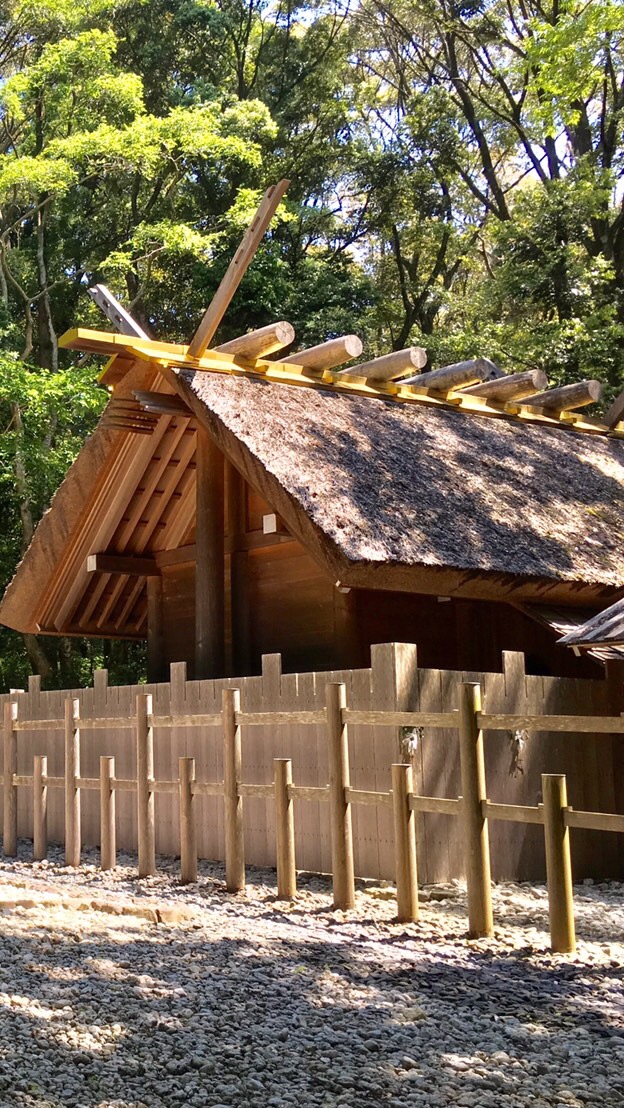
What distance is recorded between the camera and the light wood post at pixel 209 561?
36.7 ft

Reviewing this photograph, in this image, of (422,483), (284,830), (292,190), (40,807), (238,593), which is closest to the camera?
(284,830)

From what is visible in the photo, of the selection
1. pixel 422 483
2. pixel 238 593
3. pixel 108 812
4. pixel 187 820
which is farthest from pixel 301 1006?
pixel 238 593

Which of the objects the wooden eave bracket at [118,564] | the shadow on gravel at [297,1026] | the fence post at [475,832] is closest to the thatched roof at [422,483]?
the fence post at [475,832]

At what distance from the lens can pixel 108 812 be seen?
29.9 feet

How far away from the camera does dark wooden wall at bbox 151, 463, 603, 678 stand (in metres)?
11.1

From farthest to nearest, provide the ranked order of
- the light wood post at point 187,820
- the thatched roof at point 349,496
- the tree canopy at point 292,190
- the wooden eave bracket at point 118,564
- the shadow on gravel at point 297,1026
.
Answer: the tree canopy at point 292,190 < the wooden eave bracket at point 118,564 < the thatched roof at point 349,496 < the light wood post at point 187,820 < the shadow on gravel at point 297,1026

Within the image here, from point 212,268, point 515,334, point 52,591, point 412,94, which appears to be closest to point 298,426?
point 52,591

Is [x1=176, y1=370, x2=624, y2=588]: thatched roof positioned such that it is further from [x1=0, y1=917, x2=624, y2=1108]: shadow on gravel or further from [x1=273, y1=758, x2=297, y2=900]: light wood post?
[x1=0, y1=917, x2=624, y2=1108]: shadow on gravel

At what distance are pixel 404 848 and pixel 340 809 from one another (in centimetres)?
63

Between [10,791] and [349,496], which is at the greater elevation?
[349,496]

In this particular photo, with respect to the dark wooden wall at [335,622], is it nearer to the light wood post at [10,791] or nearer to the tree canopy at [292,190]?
the light wood post at [10,791]

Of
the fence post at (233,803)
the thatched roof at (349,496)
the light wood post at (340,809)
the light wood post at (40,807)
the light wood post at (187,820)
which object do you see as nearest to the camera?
the light wood post at (340,809)

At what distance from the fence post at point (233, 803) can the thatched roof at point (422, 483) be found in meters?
1.74

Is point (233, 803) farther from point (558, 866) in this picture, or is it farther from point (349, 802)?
point (558, 866)
